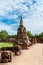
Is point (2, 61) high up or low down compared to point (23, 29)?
down

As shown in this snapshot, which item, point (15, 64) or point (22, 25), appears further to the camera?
point (22, 25)

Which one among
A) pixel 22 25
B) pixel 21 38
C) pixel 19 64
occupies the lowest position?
pixel 19 64

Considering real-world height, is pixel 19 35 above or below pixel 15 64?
above

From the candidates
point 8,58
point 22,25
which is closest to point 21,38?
point 22,25

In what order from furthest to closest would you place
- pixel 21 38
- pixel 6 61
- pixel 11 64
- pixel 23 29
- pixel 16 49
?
pixel 23 29 < pixel 21 38 < pixel 16 49 < pixel 6 61 < pixel 11 64

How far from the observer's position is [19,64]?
8328 mm

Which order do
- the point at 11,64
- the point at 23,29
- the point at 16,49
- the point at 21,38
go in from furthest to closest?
the point at 23,29, the point at 21,38, the point at 16,49, the point at 11,64

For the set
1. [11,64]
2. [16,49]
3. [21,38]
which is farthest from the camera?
[21,38]

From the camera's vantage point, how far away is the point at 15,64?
827cm

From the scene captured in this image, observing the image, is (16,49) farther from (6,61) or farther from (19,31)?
(19,31)

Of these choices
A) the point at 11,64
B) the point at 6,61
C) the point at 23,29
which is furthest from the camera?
the point at 23,29

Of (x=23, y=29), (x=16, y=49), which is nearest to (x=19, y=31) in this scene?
(x=23, y=29)

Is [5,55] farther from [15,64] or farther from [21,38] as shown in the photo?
[21,38]

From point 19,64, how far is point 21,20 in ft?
91.2
